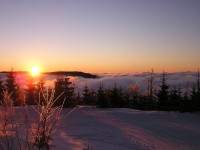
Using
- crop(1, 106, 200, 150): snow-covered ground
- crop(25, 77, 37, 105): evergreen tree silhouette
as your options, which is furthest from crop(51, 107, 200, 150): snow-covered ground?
crop(25, 77, 37, 105): evergreen tree silhouette

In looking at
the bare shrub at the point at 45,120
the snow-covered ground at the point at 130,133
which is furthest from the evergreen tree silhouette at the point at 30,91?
the bare shrub at the point at 45,120

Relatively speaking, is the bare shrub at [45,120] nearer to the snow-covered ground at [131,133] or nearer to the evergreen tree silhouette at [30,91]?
the snow-covered ground at [131,133]

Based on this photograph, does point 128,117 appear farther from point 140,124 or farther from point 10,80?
point 10,80

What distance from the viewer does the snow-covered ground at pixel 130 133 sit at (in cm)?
1335

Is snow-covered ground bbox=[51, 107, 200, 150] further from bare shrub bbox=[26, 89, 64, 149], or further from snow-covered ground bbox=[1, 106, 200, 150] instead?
bare shrub bbox=[26, 89, 64, 149]

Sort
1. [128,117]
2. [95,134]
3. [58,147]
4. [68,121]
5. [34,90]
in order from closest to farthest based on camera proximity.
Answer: [58,147] < [95,134] < [68,121] < [128,117] < [34,90]

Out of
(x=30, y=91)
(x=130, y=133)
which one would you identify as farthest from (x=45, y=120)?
(x=30, y=91)

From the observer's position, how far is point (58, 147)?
10.9 meters

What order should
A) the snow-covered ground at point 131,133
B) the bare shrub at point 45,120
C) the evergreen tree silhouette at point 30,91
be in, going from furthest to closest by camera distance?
the evergreen tree silhouette at point 30,91
the snow-covered ground at point 131,133
the bare shrub at point 45,120

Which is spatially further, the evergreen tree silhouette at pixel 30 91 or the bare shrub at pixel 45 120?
the evergreen tree silhouette at pixel 30 91

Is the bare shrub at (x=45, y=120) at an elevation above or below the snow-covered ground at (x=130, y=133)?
above

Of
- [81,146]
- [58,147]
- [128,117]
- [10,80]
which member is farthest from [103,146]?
[10,80]

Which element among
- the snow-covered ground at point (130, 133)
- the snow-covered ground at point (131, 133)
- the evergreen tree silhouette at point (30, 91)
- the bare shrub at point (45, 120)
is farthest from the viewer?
the evergreen tree silhouette at point (30, 91)

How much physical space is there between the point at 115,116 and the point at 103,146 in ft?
36.4
